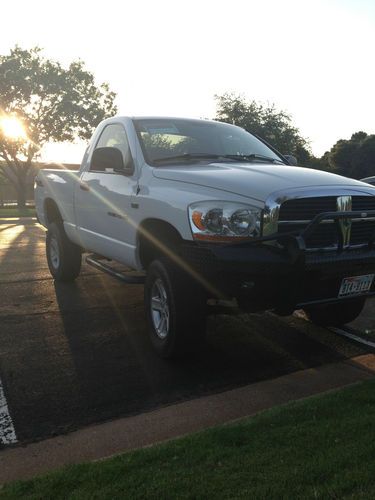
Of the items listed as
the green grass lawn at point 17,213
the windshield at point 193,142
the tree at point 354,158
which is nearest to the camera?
the windshield at point 193,142

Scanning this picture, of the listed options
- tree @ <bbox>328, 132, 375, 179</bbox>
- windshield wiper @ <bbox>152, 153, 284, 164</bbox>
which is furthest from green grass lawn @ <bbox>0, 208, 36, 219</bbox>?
tree @ <bbox>328, 132, 375, 179</bbox>

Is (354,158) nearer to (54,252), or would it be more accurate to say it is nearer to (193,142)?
(54,252)

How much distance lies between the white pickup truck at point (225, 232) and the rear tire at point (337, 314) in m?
0.01

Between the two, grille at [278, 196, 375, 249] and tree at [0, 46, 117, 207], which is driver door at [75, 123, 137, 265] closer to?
grille at [278, 196, 375, 249]

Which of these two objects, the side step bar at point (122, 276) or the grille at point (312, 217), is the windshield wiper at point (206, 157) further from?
the grille at point (312, 217)

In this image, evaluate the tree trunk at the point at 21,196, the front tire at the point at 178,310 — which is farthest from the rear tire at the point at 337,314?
the tree trunk at the point at 21,196

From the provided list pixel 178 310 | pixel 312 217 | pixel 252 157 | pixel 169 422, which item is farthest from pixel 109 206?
pixel 169 422

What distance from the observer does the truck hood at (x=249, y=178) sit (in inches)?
156

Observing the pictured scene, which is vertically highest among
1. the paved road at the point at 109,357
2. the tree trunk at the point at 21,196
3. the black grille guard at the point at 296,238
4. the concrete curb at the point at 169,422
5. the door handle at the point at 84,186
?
the door handle at the point at 84,186

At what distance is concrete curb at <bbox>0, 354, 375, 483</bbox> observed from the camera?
9.85 feet

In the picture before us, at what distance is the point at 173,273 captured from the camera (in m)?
4.16

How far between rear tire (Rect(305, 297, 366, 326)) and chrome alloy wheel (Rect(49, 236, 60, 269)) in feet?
12.0

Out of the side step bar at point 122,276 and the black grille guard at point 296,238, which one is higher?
the black grille guard at point 296,238

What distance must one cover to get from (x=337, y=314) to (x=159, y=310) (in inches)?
76.4
